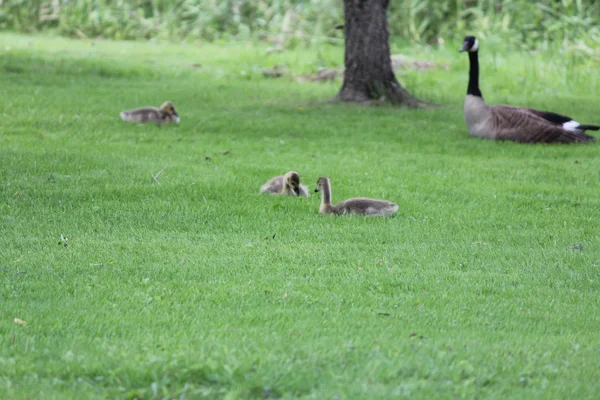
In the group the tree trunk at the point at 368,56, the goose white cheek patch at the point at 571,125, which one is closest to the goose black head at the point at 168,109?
the tree trunk at the point at 368,56

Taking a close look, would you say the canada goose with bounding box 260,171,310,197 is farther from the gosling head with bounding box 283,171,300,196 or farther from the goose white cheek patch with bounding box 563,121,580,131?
the goose white cheek patch with bounding box 563,121,580,131

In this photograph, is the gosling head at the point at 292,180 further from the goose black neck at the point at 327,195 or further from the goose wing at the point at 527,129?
the goose wing at the point at 527,129

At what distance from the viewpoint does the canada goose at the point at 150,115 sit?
13.5 meters

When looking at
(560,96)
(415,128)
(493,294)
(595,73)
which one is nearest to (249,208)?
(493,294)

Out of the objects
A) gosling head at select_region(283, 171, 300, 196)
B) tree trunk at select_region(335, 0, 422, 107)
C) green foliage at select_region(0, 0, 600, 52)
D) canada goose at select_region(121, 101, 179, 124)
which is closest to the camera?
gosling head at select_region(283, 171, 300, 196)

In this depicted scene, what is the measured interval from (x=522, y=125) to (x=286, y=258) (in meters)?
7.21

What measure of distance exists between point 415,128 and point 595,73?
7.48 m

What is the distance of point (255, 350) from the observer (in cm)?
508

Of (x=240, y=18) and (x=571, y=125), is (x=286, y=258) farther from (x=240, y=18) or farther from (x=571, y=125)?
(x=240, y=18)

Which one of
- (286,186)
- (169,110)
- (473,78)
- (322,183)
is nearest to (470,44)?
(473,78)

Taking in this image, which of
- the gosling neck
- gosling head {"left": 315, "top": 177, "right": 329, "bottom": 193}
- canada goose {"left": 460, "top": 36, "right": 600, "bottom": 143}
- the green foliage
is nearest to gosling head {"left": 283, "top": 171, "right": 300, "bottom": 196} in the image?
gosling head {"left": 315, "top": 177, "right": 329, "bottom": 193}

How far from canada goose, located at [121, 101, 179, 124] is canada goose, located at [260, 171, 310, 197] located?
450cm

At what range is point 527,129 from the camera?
43.2ft

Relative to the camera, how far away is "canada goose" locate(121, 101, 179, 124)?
13.5 m
